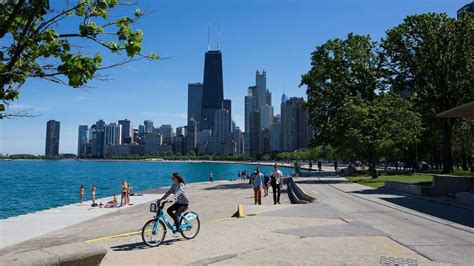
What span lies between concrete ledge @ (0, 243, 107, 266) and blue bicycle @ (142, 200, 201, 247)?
3054mm

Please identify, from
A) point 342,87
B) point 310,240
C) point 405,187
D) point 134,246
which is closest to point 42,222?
point 134,246

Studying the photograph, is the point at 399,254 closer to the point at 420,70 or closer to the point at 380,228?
the point at 380,228

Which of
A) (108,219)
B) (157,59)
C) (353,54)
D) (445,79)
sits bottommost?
(108,219)

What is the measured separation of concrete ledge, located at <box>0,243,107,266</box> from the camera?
6012 millimetres

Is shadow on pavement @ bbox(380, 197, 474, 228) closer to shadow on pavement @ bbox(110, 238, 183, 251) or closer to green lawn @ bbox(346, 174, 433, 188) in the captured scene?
shadow on pavement @ bbox(110, 238, 183, 251)

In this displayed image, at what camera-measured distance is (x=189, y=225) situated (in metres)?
11.1

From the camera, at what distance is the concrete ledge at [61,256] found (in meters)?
6.01

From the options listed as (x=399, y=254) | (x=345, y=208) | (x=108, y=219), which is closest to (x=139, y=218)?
(x=108, y=219)

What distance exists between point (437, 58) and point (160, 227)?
3951 cm

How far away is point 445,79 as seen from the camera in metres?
42.9

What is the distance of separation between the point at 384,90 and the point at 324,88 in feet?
22.8

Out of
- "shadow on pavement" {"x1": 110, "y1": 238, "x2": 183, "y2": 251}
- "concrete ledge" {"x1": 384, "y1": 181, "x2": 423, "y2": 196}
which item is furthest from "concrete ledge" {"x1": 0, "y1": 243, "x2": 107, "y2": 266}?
"concrete ledge" {"x1": 384, "y1": 181, "x2": 423, "y2": 196}

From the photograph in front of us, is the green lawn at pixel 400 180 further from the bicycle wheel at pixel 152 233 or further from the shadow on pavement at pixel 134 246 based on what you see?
the bicycle wheel at pixel 152 233

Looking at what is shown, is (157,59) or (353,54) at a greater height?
(353,54)
